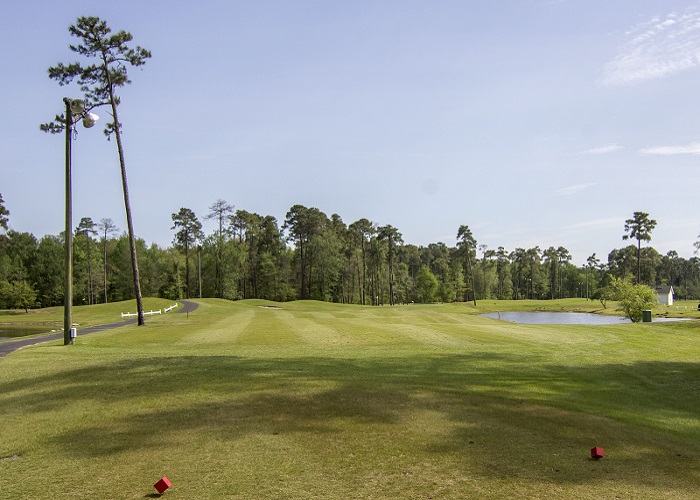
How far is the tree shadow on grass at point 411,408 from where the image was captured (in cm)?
734

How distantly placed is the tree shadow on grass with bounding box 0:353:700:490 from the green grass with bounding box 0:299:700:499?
4 cm

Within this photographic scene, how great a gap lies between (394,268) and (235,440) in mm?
123599

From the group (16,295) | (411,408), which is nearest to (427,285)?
(16,295)

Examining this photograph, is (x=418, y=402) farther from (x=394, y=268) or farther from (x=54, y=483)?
(x=394, y=268)

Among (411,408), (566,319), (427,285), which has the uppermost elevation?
(411,408)

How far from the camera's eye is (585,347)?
22250 millimetres

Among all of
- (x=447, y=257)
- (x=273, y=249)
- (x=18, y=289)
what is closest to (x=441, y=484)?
(x=18, y=289)

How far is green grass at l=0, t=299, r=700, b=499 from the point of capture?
6270 mm

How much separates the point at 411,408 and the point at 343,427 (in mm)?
1852

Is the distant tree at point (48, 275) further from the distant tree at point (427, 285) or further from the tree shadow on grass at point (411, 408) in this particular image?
the tree shadow on grass at point (411, 408)

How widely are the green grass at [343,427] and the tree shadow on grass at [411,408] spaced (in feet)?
0.14

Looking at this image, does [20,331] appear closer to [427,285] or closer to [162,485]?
[162,485]

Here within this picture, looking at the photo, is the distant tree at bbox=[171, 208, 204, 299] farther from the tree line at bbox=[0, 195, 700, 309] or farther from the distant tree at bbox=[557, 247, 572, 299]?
the distant tree at bbox=[557, 247, 572, 299]

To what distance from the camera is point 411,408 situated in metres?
9.68
